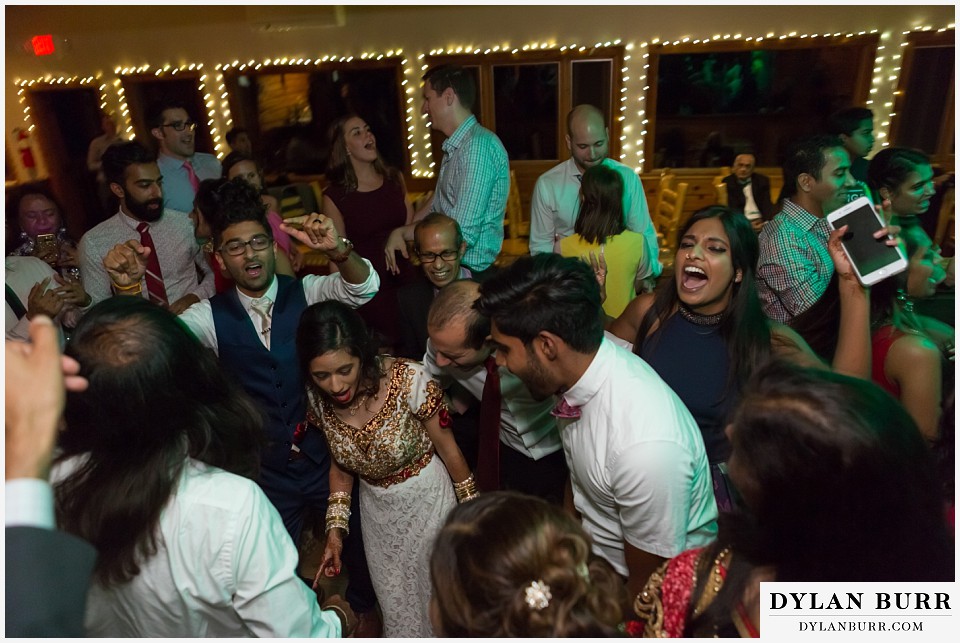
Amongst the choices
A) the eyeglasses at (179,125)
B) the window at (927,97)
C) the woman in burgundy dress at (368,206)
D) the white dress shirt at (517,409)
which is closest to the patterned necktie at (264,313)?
the white dress shirt at (517,409)

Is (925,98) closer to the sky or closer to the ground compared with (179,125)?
closer to the ground

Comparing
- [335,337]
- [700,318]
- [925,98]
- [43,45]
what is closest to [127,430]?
[335,337]

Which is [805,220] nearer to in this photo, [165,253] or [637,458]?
[637,458]

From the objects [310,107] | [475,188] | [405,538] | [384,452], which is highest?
[310,107]

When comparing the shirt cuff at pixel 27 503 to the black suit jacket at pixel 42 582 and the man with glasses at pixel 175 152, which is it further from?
the man with glasses at pixel 175 152

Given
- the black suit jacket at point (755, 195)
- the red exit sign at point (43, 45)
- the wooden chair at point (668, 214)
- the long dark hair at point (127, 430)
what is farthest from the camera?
the red exit sign at point (43, 45)

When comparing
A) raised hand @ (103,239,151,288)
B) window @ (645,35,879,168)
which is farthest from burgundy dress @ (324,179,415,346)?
window @ (645,35,879,168)

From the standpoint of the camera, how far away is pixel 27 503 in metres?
0.77

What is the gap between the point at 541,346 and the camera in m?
1.49

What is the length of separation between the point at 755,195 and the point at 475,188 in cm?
310

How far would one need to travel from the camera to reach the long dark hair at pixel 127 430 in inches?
42.0

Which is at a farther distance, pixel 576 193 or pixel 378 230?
pixel 576 193

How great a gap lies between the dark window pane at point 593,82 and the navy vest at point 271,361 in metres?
5.23

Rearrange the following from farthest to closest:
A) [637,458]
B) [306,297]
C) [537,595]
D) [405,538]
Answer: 1. [306,297]
2. [405,538]
3. [637,458]
4. [537,595]
